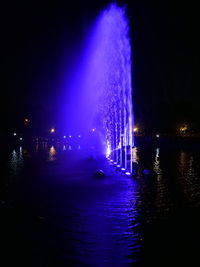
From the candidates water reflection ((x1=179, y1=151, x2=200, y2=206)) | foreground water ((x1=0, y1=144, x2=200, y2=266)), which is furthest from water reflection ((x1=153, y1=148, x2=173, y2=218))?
water reflection ((x1=179, y1=151, x2=200, y2=206))

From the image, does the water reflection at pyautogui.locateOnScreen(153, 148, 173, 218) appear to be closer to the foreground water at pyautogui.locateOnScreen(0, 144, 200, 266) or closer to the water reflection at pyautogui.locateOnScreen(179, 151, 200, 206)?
the foreground water at pyautogui.locateOnScreen(0, 144, 200, 266)

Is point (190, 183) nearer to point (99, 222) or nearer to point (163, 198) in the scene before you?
point (163, 198)

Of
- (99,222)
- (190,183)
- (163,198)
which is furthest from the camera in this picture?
(190,183)

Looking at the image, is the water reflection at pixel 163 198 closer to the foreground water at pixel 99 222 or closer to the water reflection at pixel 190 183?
the foreground water at pixel 99 222

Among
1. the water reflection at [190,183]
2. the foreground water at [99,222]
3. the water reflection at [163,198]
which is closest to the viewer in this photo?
the foreground water at [99,222]

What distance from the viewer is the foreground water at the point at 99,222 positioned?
7.20 m

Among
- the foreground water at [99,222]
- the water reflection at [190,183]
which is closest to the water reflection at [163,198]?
the foreground water at [99,222]

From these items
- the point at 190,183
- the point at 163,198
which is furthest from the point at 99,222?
the point at 190,183

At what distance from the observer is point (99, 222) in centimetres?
972

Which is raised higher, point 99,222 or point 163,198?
point 163,198

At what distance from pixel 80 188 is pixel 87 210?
3.94 metres

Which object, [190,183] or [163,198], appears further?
[190,183]

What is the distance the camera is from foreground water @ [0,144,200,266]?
23.6ft

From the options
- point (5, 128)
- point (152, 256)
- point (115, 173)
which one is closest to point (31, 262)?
point (152, 256)
